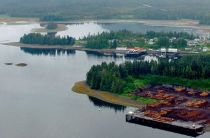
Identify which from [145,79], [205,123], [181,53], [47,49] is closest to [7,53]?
[47,49]

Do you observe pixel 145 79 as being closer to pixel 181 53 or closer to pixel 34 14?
pixel 181 53

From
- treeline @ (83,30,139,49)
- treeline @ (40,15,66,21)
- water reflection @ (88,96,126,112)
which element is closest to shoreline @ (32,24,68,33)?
treeline @ (40,15,66,21)

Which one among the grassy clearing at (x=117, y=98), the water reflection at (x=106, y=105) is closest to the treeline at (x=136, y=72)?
the grassy clearing at (x=117, y=98)

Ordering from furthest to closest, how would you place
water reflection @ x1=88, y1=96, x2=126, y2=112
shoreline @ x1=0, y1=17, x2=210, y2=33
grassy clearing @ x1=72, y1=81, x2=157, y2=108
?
1. shoreline @ x1=0, y1=17, x2=210, y2=33
2. grassy clearing @ x1=72, y1=81, x2=157, y2=108
3. water reflection @ x1=88, y1=96, x2=126, y2=112

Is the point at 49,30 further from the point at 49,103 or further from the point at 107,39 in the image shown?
the point at 49,103

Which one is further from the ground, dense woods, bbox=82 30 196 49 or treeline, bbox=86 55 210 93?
dense woods, bbox=82 30 196 49

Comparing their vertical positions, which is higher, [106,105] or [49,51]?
[49,51]

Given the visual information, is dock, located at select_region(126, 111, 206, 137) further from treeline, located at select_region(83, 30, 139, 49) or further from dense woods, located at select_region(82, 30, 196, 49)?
treeline, located at select_region(83, 30, 139, 49)

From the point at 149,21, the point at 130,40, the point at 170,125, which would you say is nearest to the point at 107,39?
the point at 130,40
